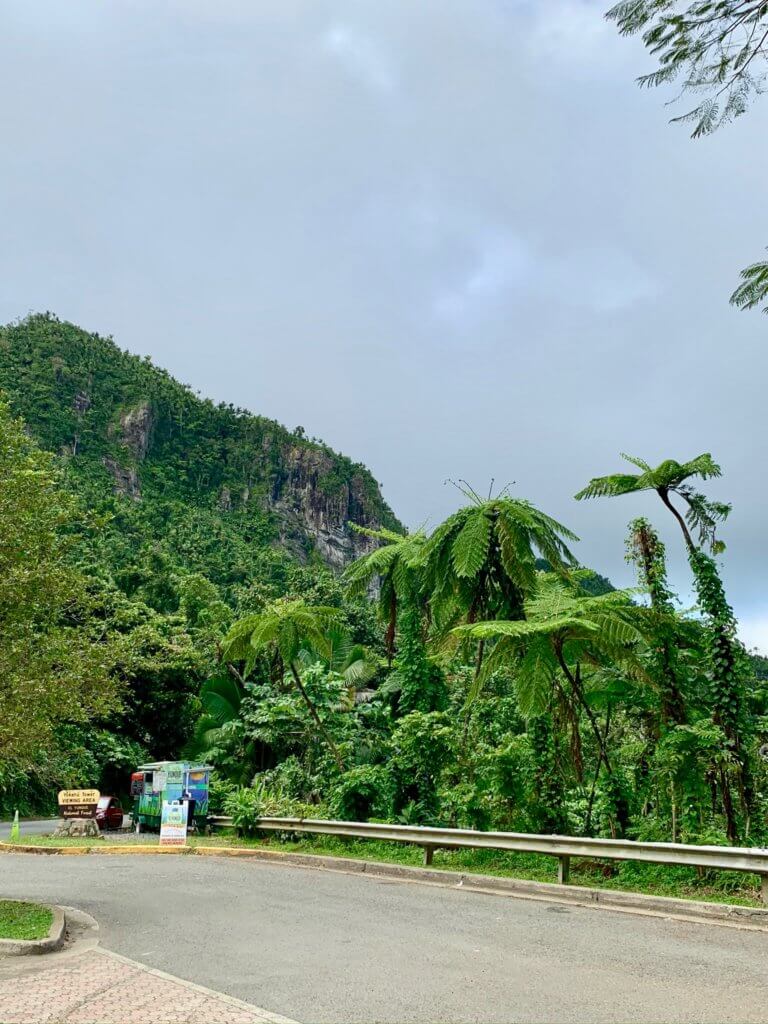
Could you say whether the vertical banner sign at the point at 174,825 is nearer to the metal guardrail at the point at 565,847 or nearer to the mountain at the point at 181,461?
the metal guardrail at the point at 565,847

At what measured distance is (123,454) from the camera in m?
128

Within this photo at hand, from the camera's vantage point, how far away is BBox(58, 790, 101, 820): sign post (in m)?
22.9

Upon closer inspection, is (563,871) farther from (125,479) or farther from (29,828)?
(125,479)

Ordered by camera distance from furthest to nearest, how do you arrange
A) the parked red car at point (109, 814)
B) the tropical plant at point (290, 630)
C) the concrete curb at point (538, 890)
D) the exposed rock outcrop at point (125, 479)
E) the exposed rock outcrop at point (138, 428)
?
the exposed rock outcrop at point (138, 428) < the exposed rock outcrop at point (125, 479) < the parked red car at point (109, 814) < the tropical plant at point (290, 630) < the concrete curb at point (538, 890)

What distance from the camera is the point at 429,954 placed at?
7.05 m

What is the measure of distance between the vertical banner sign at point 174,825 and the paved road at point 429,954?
6198 millimetres

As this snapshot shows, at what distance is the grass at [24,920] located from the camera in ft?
26.6

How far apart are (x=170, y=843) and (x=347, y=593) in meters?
6.61

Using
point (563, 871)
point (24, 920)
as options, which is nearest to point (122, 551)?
point (24, 920)

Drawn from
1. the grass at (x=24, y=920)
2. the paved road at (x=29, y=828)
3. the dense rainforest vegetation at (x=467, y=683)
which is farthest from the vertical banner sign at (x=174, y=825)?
the paved road at (x=29, y=828)

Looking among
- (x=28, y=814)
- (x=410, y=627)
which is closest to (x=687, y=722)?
(x=410, y=627)

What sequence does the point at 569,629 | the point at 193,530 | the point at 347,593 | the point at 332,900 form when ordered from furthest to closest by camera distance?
the point at 193,530, the point at 347,593, the point at 569,629, the point at 332,900

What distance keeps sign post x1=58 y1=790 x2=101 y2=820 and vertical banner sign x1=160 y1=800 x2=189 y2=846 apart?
6172mm

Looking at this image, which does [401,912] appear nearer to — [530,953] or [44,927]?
[530,953]
